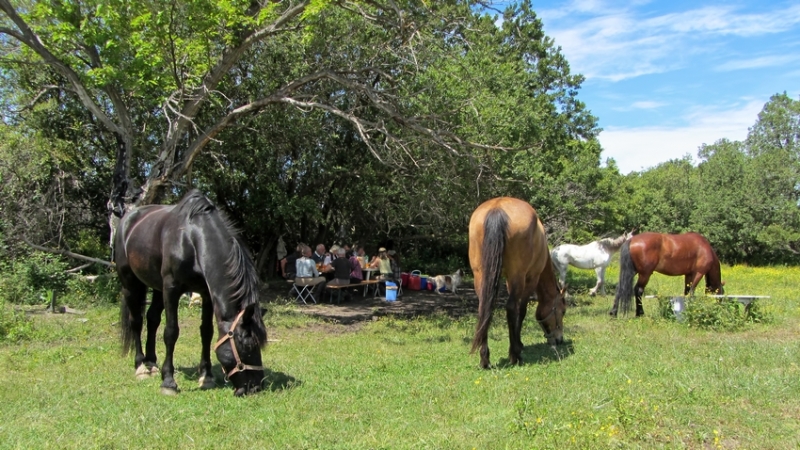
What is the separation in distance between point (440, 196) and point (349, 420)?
854 centimetres

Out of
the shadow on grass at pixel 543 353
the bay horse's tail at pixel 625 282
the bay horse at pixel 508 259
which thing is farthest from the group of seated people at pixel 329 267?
the bay horse at pixel 508 259

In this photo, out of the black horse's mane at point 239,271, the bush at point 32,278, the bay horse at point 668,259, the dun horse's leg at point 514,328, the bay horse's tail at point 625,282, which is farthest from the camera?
the bush at point 32,278

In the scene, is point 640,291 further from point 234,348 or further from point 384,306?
point 234,348

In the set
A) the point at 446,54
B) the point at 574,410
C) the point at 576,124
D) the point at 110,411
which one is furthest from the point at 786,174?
the point at 110,411

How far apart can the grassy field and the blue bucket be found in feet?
17.5

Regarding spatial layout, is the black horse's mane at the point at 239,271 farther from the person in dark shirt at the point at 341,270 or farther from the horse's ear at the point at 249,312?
the person in dark shirt at the point at 341,270

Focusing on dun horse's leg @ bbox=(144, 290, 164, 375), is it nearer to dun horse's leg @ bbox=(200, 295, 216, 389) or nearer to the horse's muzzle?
dun horse's leg @ bbox=(200, 295, 216, 389)

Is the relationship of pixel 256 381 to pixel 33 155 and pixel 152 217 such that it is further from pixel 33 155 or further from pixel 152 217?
pixel 33 155

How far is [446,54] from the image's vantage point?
10.5m

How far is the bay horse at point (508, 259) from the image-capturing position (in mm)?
6230

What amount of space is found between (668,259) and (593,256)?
417 centimetres

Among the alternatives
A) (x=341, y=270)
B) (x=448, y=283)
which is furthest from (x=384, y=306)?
(x=448, y=283)

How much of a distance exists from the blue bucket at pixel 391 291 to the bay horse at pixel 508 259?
720 cm

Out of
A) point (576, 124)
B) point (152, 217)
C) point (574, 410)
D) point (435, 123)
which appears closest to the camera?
point (574, 410)
